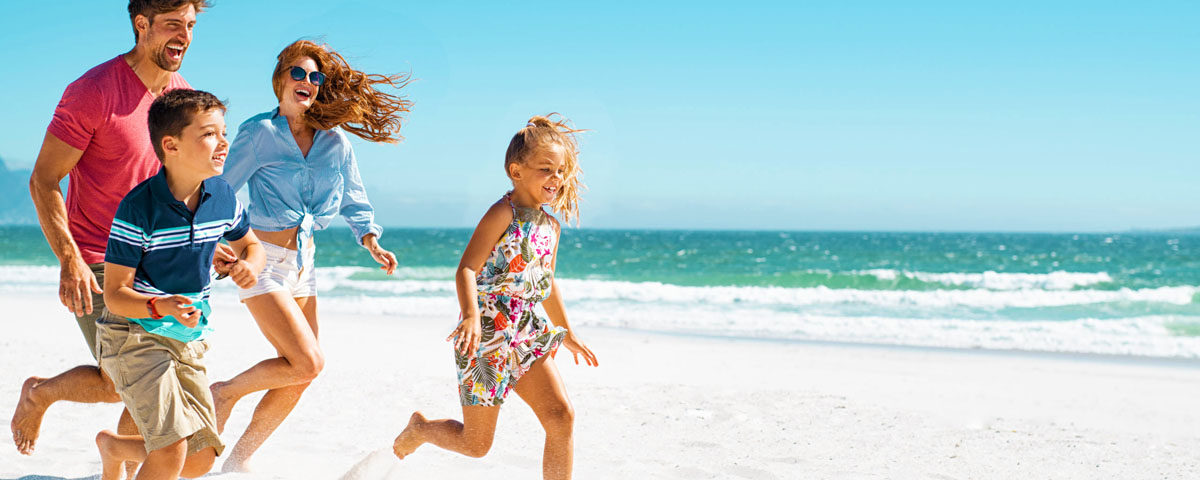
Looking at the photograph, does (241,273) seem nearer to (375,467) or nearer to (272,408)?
(272,408)

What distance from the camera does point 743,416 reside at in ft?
18.1

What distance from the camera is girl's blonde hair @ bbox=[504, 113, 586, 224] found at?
3.10 m

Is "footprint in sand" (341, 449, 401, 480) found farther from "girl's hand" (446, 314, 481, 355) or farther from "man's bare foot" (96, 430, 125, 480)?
"girl's hand" (446, 314, 481, 355)

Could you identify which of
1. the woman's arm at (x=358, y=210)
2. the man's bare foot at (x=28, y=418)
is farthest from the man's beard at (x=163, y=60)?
the man's bare foot at (x=28, y=418)

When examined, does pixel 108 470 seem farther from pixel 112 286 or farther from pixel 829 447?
pixel 829 447

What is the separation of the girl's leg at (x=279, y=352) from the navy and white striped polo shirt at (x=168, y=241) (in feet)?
1.88

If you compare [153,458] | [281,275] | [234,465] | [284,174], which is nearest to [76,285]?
[153,458]

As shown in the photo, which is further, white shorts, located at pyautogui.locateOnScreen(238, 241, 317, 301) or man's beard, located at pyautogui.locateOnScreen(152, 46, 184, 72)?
white shorts, located at pyautogui.locateOnScreen(238, 241, 317, 301)

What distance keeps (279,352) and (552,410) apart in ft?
3.60

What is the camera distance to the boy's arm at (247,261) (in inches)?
105

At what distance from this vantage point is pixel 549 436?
10.2 ft

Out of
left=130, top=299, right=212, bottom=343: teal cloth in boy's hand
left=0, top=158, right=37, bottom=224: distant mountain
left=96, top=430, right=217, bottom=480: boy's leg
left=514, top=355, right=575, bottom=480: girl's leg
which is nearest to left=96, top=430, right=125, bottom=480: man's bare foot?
left=96, top=430, right=217, bottom=480: boy's leg

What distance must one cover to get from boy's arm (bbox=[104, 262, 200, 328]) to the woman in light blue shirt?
0.83 metres

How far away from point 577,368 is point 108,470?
4.83 meters
